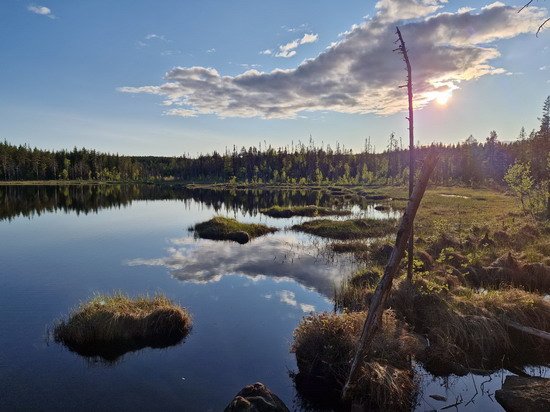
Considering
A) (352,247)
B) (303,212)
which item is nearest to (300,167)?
(303,212)

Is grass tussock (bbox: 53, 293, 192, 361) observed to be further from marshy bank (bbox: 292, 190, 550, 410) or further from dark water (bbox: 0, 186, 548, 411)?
marshy bank (bbox: 292, 190, 550, 410)

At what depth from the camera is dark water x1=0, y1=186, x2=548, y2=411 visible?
13.8m

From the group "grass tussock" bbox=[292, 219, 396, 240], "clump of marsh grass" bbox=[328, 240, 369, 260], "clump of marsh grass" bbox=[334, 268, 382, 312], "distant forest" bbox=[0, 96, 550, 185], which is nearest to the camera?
"clump of marsh grass" bbox=[334, 268, 382, 312]

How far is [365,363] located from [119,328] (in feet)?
36.6

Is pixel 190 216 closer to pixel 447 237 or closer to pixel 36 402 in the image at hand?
pixel 447 237

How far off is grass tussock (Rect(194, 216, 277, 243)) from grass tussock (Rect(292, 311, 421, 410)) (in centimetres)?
2608

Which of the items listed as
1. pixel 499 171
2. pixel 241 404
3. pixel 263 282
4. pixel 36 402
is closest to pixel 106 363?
pixel 36 402

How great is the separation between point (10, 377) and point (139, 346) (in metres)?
4.73

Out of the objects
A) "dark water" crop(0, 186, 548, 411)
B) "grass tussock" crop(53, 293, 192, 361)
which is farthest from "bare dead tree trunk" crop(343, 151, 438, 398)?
"grass tussock" crop(53, 293, 192, 361)

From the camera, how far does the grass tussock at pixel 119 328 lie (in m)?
16.9

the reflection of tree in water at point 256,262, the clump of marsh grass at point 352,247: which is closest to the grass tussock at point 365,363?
the reflection of tree in water at point 256,262

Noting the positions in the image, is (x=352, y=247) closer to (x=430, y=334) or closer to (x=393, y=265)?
(x=430, y=334)

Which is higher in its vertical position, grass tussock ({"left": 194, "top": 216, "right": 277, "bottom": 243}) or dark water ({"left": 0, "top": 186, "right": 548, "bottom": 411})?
grass tussock ({"left": 194, "top": 216, "right": 277, "bottom": 243})

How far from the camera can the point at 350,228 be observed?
45219mm
